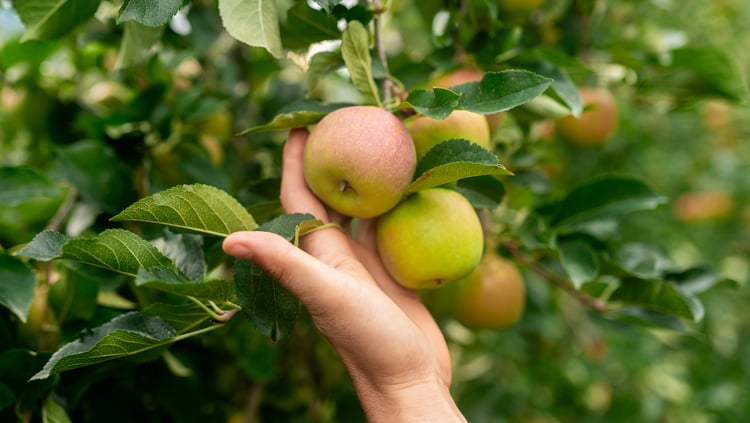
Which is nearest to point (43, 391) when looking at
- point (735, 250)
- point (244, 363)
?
point (244, 363)

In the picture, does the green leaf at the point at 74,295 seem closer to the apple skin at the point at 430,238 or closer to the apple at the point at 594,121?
the apple skin at the point at 430,238

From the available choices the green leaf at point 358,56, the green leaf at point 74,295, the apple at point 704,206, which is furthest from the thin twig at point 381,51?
the apple at point 704,206

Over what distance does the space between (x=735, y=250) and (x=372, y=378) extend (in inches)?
83.9

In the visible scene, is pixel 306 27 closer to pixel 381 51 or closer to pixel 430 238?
pixel 381 51

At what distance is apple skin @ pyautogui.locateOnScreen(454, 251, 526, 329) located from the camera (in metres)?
1.16

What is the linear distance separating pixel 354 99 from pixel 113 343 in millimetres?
811

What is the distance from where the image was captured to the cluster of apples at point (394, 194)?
0.71 m

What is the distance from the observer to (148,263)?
0.64 metres

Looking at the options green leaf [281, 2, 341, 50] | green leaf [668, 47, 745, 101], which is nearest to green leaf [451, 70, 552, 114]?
green leaf [281, 2, 341, 50]

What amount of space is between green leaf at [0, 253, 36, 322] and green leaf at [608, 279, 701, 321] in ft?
2.92

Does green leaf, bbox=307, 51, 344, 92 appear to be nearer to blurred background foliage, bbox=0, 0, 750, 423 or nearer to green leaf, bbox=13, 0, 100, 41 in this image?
blurred background foliage, bbox=0, 0, 750, 423

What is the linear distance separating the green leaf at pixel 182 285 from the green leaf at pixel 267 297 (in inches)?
0.7

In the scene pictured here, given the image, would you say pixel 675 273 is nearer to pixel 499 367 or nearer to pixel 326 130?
pixel 326 130

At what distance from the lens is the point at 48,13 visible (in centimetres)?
81
